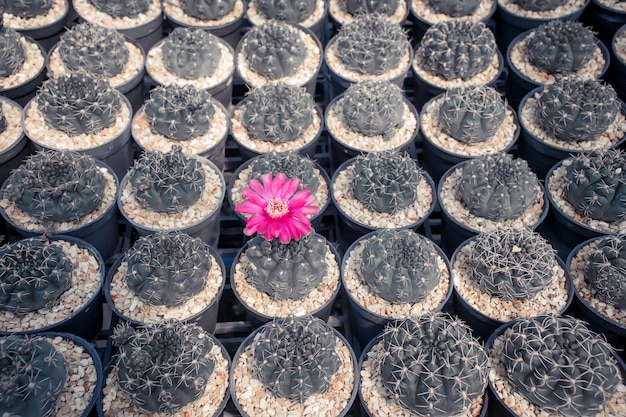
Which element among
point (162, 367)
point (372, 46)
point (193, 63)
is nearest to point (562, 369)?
point (162, 367)

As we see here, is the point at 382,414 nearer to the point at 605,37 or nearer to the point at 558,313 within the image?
the point at 558,313

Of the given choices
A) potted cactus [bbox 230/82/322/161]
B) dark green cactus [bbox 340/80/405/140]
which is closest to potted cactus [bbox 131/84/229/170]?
potted cactus [bbox 230/82/322/161]

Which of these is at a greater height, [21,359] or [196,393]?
[21,359]

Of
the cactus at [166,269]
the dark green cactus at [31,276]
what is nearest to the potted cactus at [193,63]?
the cactus at [166,269]

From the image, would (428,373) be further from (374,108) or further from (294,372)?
(374,108)

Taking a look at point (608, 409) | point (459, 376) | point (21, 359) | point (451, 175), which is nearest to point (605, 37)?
point (451, 175)

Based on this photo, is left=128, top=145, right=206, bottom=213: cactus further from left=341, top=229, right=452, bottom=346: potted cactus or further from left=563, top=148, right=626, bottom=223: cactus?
left=563, top=148, right=626, bottom=223: cactus

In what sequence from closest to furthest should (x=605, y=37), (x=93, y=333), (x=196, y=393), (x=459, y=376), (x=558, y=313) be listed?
(x=459, y=376)
(x=196, y=393)
(x=558, y=313)
(x=93, y=333)
(x=605, y=37)
